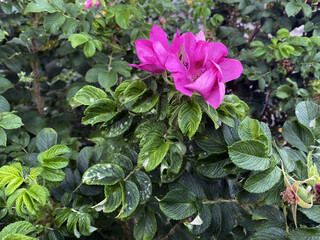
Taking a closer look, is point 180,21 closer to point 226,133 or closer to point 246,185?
point 226,133

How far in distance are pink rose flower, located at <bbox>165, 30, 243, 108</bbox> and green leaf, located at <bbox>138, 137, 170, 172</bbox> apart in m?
0.11

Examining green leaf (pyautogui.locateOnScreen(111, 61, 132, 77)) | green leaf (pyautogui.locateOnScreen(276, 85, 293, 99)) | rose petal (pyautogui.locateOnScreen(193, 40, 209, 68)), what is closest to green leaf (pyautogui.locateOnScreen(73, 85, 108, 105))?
rose petal (pyautogui.locateOnScreen(193, 40, 209, 68))

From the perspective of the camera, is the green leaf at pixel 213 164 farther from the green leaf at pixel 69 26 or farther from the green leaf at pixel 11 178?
the green leaf at pixel 69 26

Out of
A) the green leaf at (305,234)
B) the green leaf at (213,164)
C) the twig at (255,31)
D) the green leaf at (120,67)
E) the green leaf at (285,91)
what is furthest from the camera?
the twig at (255,31)

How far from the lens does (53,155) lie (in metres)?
0.63

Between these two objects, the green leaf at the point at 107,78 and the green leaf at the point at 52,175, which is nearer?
the green leaf at the point at 52,175

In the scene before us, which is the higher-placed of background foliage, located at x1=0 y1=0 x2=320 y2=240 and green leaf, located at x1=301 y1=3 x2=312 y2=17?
green leaf, located at x1=301 y1=3 x2=312 y2=17

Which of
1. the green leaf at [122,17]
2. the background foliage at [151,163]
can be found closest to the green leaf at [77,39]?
the background foliage at [151,163]

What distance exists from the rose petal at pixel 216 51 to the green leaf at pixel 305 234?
32cm

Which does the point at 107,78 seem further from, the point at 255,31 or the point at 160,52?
the point at 255,31

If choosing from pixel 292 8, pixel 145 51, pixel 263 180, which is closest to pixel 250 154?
pixel 263 180

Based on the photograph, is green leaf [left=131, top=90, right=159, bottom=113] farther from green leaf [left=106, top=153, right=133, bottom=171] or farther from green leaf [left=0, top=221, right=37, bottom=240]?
green leaf [left=0, top=221, right=37, bottom=240]

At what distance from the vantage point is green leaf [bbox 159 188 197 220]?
598mm

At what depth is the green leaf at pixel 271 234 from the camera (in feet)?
1.79
